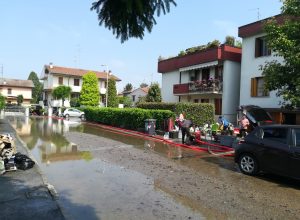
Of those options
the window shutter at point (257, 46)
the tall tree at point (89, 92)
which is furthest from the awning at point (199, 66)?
the tall tree at point (89, 92)

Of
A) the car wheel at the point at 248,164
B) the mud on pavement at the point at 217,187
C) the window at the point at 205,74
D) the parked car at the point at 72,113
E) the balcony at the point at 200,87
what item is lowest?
the mud on pavement at the point at 217,187

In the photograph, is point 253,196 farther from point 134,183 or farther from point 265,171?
point 134,183

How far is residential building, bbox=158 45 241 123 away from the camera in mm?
30234

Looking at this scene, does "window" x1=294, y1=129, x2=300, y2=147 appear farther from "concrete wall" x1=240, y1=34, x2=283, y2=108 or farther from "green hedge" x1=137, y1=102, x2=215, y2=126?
"concrete wall" x1=240, y1=34, x2=283, y2=108

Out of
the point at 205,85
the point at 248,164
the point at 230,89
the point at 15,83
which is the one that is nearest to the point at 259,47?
the point at 230,89

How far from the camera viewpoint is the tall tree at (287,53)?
13203 mm

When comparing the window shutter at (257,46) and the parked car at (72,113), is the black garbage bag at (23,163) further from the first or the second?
the parked car at (72,113)

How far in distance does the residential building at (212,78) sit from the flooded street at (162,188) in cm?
1684

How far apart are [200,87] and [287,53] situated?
1919 cm

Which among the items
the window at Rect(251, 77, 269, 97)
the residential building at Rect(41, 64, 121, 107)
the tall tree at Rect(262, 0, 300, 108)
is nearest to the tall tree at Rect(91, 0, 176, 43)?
the tall tree at Rect(262, 0, 300, 108)

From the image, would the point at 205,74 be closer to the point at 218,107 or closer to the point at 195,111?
the point at 218,107

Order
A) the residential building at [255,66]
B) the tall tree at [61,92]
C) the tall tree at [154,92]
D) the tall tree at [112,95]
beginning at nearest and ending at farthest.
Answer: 1. the residential building at [255,66]
2. the tall tree at [154,92]
3. the tall tree at [112,95]
4. the tall tree at [61,92]

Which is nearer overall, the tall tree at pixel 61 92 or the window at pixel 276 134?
the window at pixel 276 134

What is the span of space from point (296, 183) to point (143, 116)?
648 inches
